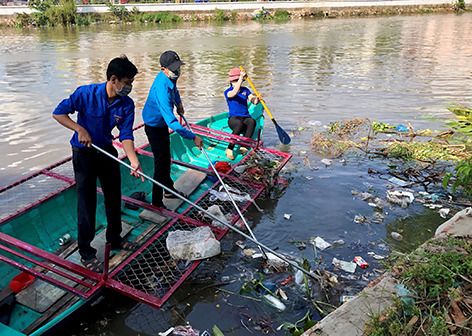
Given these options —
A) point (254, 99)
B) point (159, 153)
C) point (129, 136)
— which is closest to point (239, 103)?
point (254, 99)

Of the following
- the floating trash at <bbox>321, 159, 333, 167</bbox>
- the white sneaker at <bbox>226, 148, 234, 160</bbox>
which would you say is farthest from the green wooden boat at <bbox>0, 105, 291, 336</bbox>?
the floating trash at <bbox>321, 159, 333, 167</bbox>

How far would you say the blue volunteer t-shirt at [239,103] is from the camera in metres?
7.56

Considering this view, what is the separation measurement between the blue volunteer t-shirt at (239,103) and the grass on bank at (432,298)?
4612 millimetres

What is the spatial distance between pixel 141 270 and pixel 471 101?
439 inches

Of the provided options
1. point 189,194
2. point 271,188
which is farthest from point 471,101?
point 189,194

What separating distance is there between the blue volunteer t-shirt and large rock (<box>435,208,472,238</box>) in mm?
4173

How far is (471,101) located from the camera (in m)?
11.9

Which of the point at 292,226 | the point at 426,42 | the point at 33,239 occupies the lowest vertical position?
the point at 292,226

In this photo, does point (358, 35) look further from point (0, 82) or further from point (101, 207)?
point (101, 207)

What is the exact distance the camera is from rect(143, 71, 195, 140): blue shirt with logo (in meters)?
4.70

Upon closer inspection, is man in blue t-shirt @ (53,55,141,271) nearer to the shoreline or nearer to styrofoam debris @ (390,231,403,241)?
styrofoam debris @ (390,231,403,241)

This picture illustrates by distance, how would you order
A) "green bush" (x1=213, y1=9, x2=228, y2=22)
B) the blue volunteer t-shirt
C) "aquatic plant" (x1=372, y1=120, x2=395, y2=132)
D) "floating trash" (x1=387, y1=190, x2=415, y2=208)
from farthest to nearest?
"green bush" (x1=213, y1=9, x2=228, y2=22) < "aquatic plant" (x1=372, y1=120, x2=395, y2=132) < the blue volunteer t-shirt < "floating trash" (x1=387, y1=190, x2=415, y2=208)

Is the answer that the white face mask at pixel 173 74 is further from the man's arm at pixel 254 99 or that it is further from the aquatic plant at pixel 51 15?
the aquatic plant at pixel 51 15

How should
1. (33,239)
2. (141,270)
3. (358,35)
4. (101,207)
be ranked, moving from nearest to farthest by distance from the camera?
1. (141,270)
2. (33,239)
3. (101,207)
4. (358,35)
